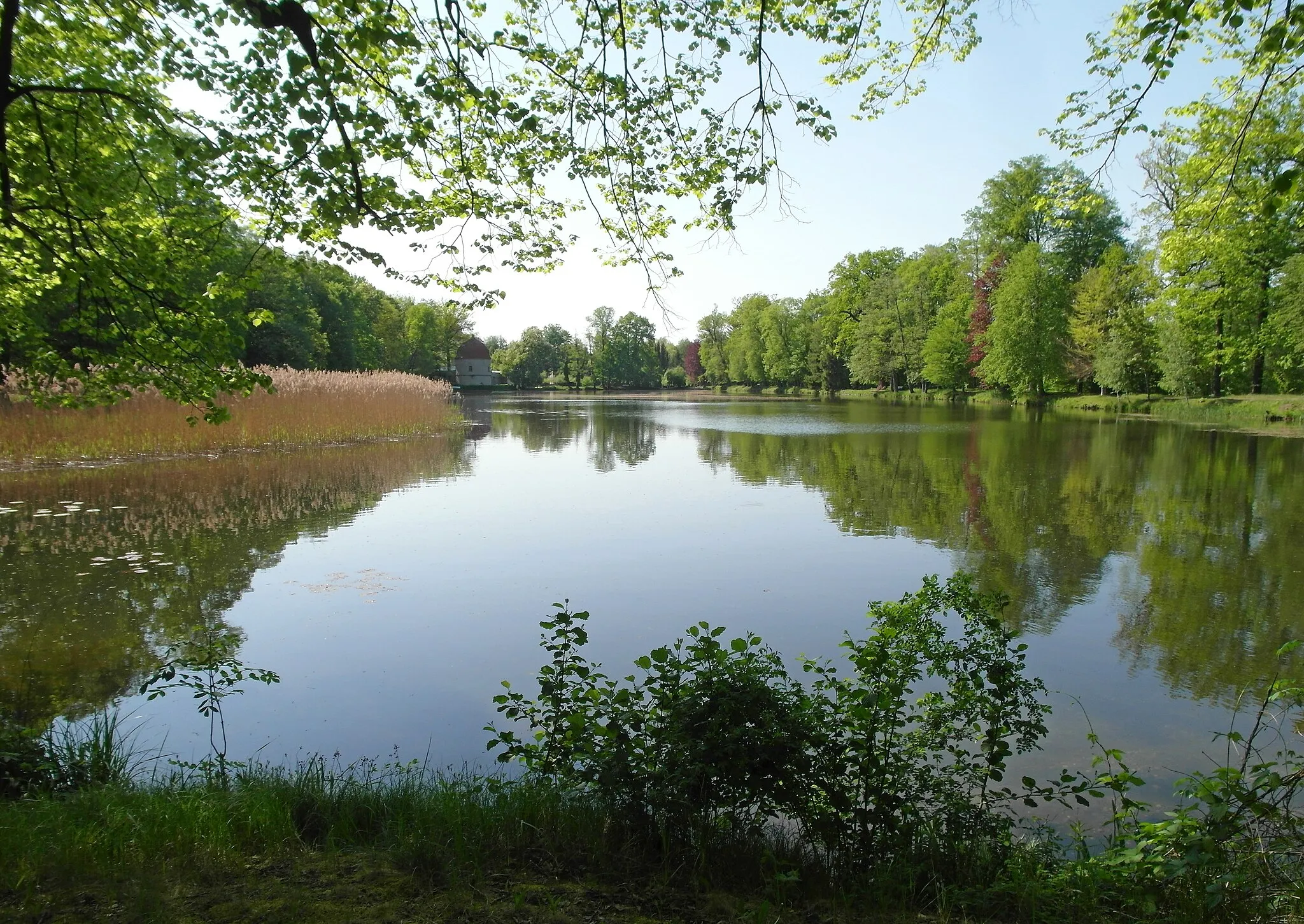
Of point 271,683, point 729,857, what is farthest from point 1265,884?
point 271,683

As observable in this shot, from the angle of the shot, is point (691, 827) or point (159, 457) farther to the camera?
point (159, 457)

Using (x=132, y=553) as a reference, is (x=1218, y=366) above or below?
above

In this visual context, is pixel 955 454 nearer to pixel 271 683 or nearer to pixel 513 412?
pixel 271 683

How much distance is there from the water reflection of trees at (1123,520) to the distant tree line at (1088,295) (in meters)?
3.41

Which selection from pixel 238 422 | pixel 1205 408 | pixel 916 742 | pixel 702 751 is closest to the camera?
pixel 702 751

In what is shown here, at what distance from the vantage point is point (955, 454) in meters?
19.8

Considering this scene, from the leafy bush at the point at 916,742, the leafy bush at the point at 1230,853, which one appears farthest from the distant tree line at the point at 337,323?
the leafy bush at the point at 1230,853

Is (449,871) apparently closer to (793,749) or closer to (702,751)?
(702,751)

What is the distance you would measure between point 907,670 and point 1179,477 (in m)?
15.0

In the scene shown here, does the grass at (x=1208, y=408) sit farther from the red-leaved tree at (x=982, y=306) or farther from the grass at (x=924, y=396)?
the red-leaved tree at (x=982, y=306)

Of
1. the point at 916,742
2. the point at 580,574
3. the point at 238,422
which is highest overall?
the point at 238,422

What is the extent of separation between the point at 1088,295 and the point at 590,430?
27844 millimetres

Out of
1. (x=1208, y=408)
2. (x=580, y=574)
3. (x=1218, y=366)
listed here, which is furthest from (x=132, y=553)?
(x=1218, y=366)

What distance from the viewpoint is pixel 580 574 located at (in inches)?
331
